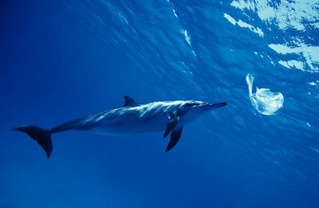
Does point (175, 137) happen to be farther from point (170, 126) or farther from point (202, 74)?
point (202, 74)

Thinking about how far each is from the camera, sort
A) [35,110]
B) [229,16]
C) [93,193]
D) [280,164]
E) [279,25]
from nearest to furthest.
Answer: [279,25]
[229,16]
[280,164]
[35,110]
[93,193]

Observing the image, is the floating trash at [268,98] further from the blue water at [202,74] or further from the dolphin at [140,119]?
the dolphin at [140,119]

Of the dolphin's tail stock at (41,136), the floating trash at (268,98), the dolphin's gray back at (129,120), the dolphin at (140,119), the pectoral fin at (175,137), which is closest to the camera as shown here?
the pectoral fin at (175,137)

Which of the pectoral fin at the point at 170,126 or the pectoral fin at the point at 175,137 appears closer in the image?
the pectoral fin at the point at 170,126

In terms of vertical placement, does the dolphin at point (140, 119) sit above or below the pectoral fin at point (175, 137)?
above

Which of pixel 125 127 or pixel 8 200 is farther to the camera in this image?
pixel 8 200

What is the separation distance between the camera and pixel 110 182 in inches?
2682

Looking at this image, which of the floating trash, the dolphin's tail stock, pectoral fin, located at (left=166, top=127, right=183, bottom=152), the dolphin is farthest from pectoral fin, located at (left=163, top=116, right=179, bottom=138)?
the floating trash

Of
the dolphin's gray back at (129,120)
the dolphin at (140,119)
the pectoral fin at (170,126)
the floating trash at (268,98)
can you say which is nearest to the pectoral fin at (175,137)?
the dolphin at (140,119)

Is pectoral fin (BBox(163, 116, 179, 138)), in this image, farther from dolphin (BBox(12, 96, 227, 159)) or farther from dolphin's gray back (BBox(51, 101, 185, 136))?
dolphin's gray back (BBox(51, 101, 185, 136))

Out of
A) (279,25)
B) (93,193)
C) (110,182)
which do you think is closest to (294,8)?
(279,25)

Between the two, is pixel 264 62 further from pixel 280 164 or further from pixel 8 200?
pixel 8 200

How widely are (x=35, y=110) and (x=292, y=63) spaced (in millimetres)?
47682

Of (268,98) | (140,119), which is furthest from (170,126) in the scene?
(268,98)
